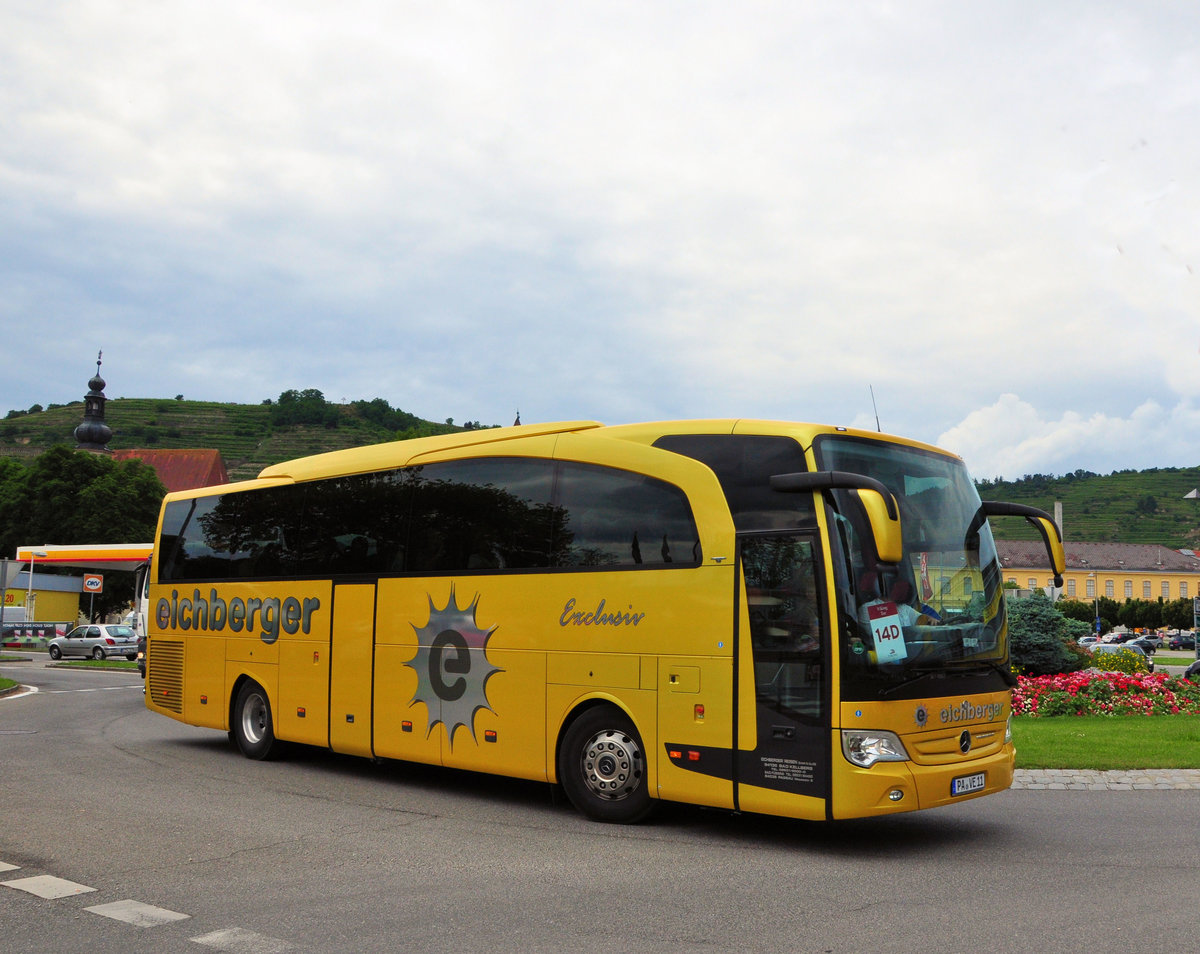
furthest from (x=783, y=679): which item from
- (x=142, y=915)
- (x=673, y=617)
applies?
(x=142, y=915)

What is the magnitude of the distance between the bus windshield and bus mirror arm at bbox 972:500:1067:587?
0.37 meters

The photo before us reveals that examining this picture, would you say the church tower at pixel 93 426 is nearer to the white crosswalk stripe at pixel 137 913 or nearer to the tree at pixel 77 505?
the tree at pixel 77 505

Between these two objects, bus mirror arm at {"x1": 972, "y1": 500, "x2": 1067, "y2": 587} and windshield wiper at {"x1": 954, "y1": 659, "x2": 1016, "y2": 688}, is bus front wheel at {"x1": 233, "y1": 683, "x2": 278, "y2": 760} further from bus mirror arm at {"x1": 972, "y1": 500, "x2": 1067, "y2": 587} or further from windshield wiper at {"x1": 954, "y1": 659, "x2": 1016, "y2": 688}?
bus mirror arm at {"x1": 972, "y1": 500, "x2": 1067, "y2": 587}

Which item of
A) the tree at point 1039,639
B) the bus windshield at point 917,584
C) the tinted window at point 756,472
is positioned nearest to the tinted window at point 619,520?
the tinted window at point 756,472

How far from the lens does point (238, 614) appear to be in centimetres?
1388

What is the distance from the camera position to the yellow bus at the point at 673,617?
793 centimetres

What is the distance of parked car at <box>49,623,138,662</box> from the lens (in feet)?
156

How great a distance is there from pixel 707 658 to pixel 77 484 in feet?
230

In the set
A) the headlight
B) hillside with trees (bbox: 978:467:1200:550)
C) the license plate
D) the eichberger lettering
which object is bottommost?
the license plate

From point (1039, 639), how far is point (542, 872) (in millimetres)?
16705

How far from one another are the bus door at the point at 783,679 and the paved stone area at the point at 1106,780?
16.2ft

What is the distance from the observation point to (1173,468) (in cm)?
18712

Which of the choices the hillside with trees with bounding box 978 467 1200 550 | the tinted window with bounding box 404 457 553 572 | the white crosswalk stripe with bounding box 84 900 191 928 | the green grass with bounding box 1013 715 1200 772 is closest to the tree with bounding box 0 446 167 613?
the green grass with bounding box 1013 715 1200 772

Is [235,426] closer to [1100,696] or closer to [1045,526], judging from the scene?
[1100,696]
